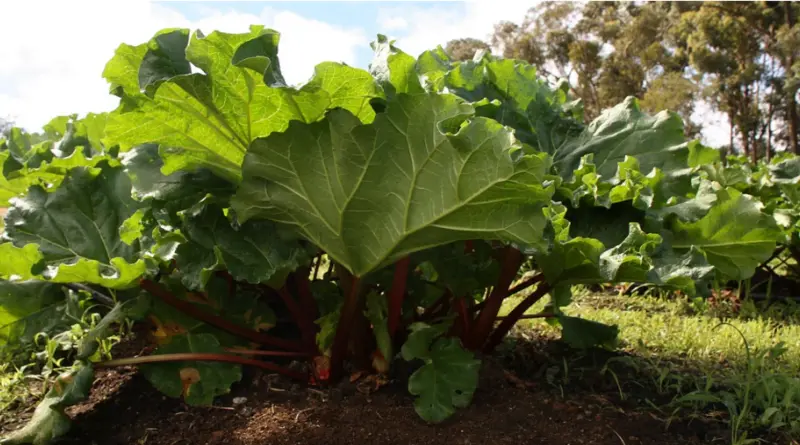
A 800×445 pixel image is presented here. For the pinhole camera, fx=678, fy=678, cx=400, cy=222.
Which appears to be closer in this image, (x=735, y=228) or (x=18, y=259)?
(x=18, y=259)

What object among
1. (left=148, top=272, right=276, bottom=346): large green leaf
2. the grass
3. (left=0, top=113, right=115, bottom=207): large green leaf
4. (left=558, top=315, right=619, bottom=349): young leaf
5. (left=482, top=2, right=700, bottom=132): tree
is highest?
(left=482, top=2, right=700, bottom=132): tree

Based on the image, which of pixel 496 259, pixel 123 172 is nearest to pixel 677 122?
pixel 496 259

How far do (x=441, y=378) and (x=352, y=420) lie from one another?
26cm

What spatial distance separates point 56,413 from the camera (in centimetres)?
174

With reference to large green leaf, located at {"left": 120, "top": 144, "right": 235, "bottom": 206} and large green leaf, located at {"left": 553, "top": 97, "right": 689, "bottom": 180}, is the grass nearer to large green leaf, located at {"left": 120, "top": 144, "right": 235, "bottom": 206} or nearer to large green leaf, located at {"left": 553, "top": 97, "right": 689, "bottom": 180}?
large green leaf, located at {"left": 553, "top": 97, "right": 689, "bottom": 180}

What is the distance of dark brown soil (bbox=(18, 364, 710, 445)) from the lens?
1.73 meters

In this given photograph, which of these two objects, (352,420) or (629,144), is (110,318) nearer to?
(352,420)

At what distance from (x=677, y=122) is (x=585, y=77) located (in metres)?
26.9

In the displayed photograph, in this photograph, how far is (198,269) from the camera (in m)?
1.68

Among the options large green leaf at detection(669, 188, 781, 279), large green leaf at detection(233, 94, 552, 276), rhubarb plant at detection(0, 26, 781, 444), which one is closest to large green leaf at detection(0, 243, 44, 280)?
rhubarb plant at detection(0, 26, 781, 444)

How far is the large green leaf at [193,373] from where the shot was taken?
75.4 inches

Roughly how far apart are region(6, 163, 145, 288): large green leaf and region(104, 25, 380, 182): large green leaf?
0.39m

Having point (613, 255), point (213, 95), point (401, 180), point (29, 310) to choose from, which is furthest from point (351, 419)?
point (29, 310)

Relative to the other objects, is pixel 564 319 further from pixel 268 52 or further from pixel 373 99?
pixel 268 52
